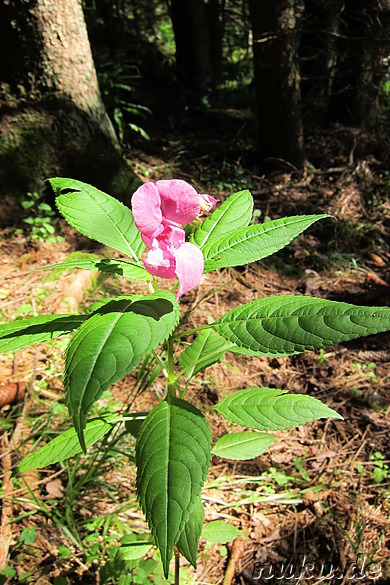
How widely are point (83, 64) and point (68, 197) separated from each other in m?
2.72

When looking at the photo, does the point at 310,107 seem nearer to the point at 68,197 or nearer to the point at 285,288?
the point at 285,288

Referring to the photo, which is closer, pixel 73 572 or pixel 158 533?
pixel 158 533

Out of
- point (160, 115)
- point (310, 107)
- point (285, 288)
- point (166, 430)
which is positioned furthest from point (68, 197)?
point (310, 107)

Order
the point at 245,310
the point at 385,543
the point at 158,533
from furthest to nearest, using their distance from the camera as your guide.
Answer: the point at 385,543 < the point at 245,310 < the point at 158,533

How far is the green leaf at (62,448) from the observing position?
1196 millimetres

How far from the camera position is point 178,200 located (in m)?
0.93

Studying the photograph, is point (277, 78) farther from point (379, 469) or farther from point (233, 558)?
point (233, 558)

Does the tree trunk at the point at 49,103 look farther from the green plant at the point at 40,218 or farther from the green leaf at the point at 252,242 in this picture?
the green leaf at the point at 252,242

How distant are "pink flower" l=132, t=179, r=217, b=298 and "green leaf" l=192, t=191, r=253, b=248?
0.30 metres

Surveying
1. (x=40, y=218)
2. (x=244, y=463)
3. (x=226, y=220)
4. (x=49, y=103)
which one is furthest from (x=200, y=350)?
(x=49, y=103)

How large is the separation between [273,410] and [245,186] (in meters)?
3.93

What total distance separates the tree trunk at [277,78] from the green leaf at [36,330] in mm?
4041

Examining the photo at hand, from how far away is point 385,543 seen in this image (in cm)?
180

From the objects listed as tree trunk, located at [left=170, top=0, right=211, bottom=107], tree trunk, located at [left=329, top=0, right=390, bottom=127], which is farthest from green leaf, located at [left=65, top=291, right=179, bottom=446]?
tree trunk, located at [left=170, top=0, right=211, bottom=107]
